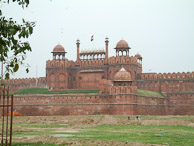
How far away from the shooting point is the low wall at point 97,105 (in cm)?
4547

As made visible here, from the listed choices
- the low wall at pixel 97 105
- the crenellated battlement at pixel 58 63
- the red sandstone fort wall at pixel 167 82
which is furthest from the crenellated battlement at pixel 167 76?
→ the crenellated battlement at pixel 58 63

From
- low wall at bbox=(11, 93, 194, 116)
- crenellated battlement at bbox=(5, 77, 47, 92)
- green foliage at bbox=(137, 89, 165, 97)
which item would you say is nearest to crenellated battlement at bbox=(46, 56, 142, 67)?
crenellated battlement at bbox=(5, 77, 47, 92)

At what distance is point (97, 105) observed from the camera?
46.0 metres

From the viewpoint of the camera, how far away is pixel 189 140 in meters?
18.1

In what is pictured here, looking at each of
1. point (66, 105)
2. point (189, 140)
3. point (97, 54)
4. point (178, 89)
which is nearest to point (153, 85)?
point (178, 89)

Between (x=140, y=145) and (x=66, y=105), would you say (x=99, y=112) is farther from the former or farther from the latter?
(x=140, y=145)

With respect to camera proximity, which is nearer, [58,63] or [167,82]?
[167,82]

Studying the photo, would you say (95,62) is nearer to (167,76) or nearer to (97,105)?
(167,76)

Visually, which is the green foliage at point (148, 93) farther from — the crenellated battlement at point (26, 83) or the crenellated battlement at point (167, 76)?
the crenellated battlement at point (26, 83)

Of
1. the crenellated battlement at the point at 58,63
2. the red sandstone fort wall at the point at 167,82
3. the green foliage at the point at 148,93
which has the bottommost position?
the green foliage at the point at 148,93

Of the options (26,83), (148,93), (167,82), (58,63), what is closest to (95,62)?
(58,63)

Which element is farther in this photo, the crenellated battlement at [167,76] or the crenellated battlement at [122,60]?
the crenellated battlement at [122,60]

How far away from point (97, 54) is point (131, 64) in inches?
224

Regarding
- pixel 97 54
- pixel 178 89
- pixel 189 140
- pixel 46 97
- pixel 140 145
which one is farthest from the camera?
pixel 97 54
